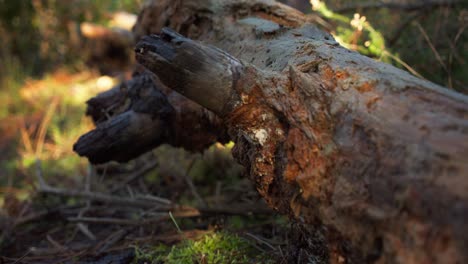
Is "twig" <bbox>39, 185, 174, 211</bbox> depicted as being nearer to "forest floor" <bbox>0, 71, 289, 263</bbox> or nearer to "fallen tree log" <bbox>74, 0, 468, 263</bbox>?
"forest floor" <bbox>0, 71, 289, 263</bbox>

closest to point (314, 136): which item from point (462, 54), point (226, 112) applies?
point (226, 112)

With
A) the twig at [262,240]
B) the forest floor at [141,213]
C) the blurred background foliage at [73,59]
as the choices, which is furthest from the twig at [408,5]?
the twig at [262,240]

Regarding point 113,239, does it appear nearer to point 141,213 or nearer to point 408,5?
point 141,213

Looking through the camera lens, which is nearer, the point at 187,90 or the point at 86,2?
the point at 187,90

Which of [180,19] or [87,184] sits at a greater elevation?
[180,19]

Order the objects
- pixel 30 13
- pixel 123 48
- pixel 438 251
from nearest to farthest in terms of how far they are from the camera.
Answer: pixel 438 251, pixel 123 48, pixel 30 13

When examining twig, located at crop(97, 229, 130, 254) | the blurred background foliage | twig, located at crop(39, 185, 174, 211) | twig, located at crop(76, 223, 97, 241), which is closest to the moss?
twig, located at crop(97, 229, 130, 254)

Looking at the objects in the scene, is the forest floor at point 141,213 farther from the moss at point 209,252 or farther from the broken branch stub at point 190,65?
the broken branch stub at point 190,65

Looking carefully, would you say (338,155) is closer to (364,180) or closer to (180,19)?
(364,180)
